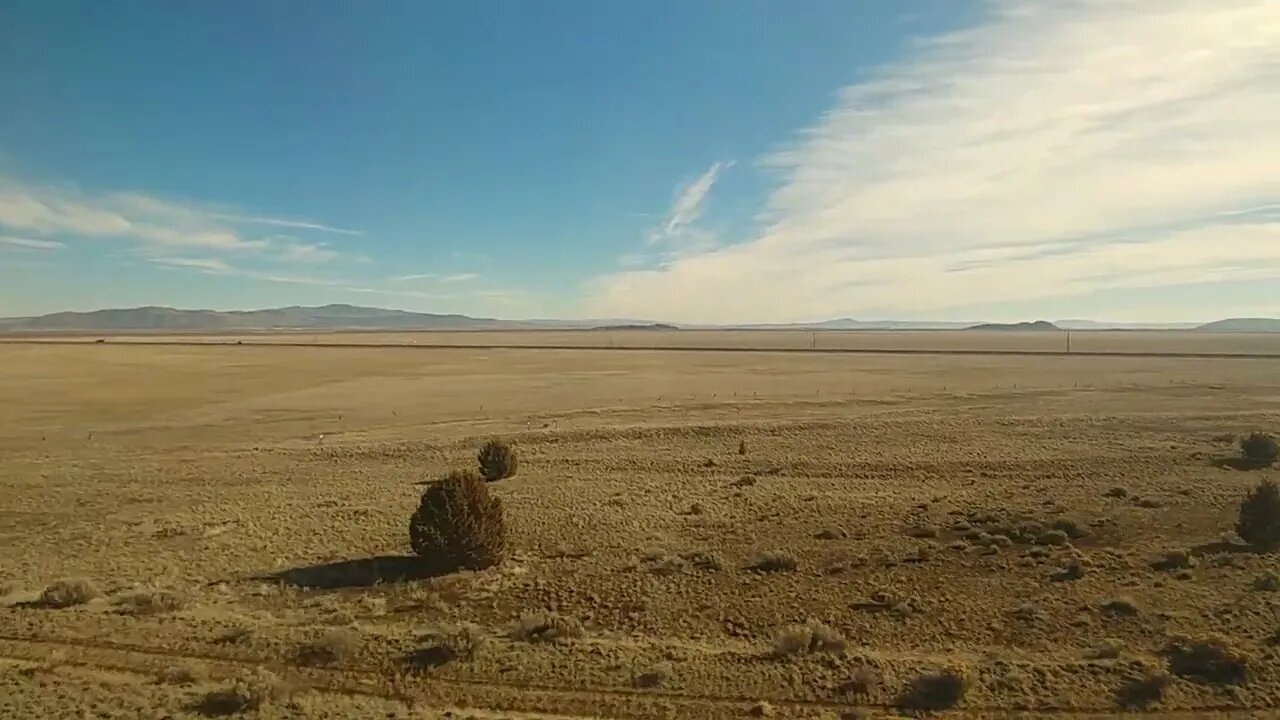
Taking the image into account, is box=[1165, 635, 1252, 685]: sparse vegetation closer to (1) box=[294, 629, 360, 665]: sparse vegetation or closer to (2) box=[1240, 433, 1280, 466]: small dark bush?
(1) box=[294, 629, 360, 665]: sparse vegetation

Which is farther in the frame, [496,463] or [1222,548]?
[496,463]

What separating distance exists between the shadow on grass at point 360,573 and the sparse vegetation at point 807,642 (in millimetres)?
7067

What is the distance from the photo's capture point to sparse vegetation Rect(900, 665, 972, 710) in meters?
10.6

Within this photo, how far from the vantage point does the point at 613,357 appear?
10125 centimetres

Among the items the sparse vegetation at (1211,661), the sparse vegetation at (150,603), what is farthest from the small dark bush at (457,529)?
the sparse vegetation at (1211,661)

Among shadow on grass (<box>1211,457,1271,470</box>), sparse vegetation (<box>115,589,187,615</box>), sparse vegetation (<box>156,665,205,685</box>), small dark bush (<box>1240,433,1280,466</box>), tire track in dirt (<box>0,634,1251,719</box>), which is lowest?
tire track in dirt (<box>0,634,1251,719</box>)

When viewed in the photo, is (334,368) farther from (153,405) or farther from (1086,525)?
(1086,525)

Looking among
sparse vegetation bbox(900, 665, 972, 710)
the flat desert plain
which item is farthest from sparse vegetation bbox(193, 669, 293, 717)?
sparse vegetation bbox(900, 665, 972, 710)

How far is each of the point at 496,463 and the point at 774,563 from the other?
466 inches

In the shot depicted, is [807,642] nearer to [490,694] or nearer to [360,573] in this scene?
[490,694]

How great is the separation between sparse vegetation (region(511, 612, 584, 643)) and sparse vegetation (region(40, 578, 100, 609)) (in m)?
7.45

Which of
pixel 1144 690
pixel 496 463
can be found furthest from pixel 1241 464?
pixel 496 463

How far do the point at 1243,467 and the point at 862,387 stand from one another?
32.9m

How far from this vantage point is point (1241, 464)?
2575 centimetres
